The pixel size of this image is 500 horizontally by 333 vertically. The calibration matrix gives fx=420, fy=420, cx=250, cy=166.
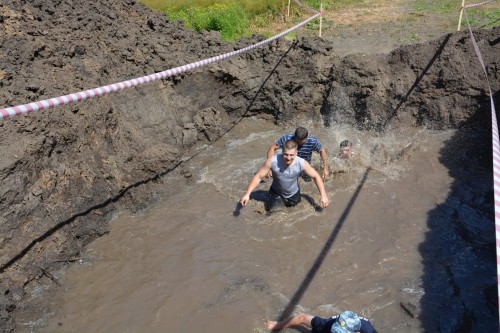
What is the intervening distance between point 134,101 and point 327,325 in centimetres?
563

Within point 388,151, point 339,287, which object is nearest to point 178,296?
point 339,287

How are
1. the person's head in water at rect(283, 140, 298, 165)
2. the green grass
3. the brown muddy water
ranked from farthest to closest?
the green grass < the person's head in water at rect(283, 140, 298, 165) < the brown muddy water

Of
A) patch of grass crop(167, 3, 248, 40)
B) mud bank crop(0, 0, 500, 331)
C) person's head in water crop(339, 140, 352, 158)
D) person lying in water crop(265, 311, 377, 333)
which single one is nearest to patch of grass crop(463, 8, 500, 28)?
mud bank crop(0, 0, 500, 331)

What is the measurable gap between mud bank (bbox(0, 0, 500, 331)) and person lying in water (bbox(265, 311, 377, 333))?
3.03m

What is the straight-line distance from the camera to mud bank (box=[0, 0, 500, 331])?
18.3ft

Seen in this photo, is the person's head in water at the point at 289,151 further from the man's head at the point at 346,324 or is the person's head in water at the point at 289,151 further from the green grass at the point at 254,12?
the green grass at the point at 254,12

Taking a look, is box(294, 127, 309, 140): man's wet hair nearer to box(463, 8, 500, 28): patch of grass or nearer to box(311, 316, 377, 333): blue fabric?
box(311, 316, 377, 333): blue fabric

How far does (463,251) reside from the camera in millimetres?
5543

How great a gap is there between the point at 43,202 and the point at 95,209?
793mm

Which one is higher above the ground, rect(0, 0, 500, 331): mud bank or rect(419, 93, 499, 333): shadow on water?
rect(0, 0, 500, 331): mud bank

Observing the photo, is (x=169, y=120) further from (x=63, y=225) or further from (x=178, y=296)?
(x=178, y=296)

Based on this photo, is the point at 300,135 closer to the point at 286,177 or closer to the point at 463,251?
the point at 286,177

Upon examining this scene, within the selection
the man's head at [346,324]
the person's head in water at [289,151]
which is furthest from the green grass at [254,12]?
the man's head at [346,324]

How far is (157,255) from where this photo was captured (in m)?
5.78
